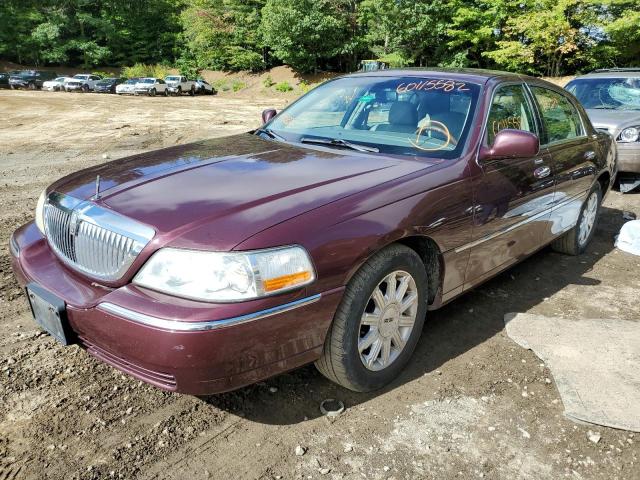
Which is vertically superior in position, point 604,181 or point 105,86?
point 604,181

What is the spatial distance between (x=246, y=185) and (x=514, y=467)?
5.89 ft

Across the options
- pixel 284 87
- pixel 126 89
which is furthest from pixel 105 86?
pixel 284 87

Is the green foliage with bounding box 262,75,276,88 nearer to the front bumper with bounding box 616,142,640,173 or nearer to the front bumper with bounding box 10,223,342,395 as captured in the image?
the front bumper with bounding box 616,142,640,173

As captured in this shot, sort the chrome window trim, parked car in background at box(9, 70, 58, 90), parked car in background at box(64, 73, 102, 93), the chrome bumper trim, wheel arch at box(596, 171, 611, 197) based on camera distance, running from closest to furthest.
Answer: the chrome bumper trim < the chrome window trim < wheel arch at box(596, 171, 611, 197) < parked car in background at box(64, 73, 102, 93) < parked car in background at box(9, 70, 58, 90)

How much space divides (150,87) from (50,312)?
36.0m

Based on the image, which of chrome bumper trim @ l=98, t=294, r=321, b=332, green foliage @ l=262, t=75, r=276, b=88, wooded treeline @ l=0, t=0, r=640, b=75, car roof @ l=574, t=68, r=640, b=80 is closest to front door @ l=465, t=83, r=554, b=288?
chrome bumper trim @ l=98, t=294, r=321, b=332

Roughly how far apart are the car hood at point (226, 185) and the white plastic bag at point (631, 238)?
3363 millimetres

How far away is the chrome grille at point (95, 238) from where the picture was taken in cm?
225

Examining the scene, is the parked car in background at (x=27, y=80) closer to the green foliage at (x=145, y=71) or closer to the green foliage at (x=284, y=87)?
the green foliage at (x=145, y=71)

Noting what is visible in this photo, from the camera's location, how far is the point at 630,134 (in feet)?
24.1

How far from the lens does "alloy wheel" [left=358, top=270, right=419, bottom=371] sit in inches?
105

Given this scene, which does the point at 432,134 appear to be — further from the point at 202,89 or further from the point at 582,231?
the point at 202,89

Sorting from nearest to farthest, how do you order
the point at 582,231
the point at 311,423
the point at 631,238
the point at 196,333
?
the point at 196,333 → the point at 311,423 → the point at 582,231 → the point at 631,238

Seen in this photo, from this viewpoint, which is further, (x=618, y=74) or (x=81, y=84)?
(x=81, y=84)
